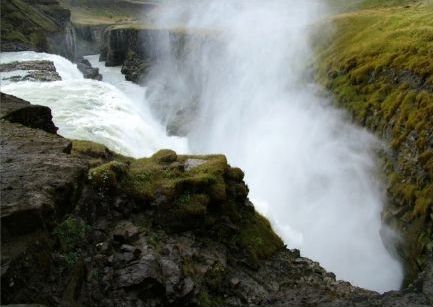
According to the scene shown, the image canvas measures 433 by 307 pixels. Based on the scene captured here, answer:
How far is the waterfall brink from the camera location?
94.5ft

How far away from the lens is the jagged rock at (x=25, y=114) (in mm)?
19828

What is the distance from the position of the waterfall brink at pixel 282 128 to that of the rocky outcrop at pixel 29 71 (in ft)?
51.5

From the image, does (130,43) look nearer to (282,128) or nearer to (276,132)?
(276,132)

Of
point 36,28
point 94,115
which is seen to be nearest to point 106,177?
point 94,115

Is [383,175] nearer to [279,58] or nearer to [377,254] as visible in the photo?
[377,254]

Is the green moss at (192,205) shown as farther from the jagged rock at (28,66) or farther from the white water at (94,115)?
the jagged rock at (28,66)

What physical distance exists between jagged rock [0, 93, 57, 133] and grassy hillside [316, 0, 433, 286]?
18.7 meters

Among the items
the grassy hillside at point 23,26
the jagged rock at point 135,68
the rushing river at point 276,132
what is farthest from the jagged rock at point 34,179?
the jagged rock at point 135,68

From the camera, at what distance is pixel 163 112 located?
64.0 meters

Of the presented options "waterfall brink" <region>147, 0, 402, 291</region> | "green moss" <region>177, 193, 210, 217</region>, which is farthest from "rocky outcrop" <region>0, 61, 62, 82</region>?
"green moss" <region>177, 193, 210, 217</region>

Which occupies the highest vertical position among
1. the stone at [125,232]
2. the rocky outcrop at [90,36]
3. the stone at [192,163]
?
the rocky outcrop at [90,36]

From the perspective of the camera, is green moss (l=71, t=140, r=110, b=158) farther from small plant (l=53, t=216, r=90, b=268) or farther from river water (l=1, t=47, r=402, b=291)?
river water (l=1, t=47, r=402, b=291)

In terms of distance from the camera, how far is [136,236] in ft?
53.2

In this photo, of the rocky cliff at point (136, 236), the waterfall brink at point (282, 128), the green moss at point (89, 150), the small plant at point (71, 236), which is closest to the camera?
the rocky cliff at point (136, 236)
